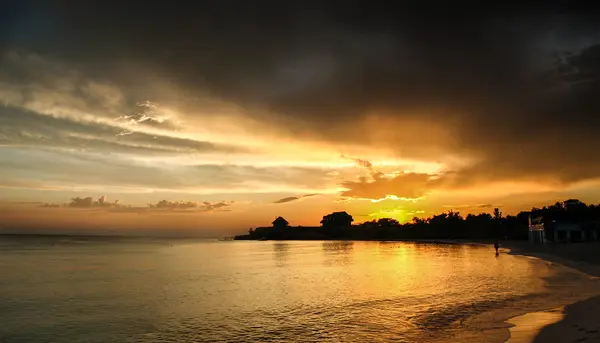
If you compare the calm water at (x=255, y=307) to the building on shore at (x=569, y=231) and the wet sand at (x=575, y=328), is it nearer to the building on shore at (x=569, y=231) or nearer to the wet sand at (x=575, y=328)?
the wet sand at (x=575, y=328)

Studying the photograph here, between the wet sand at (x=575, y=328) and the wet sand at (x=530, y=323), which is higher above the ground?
the wet sand at (x=575, y=328)

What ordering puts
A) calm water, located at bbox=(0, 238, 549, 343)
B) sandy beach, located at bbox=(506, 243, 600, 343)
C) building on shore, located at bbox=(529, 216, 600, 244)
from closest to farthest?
sandy beach, located at bbox=(506, 243, 600, 343) < calm water, located at bbox=(0, 238, 549, 343) < building on shore, located at bbox=(529, 216, 600, 244)

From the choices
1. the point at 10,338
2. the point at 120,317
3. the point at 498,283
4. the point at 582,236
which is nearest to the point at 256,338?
the point at 120,317

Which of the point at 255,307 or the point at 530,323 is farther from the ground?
the point at 530,323

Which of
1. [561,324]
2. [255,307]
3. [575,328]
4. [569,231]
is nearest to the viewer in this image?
[575,328]

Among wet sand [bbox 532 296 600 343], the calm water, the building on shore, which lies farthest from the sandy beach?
the building on shore

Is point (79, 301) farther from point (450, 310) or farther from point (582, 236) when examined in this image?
point (582, 236)

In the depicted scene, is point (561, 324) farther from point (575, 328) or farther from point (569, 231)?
point (569, 231)

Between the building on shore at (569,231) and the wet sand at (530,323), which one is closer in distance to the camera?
the wet sand at (530,323)

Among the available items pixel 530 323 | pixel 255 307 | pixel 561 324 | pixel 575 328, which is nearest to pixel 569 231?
pixel 530 323

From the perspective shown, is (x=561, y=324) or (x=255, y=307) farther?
(x=255, y=307)

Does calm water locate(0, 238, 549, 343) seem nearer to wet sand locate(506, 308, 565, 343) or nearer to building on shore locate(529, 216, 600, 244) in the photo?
wet sand locate(506, 308, 565, 343)

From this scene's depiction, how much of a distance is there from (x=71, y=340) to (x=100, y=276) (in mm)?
35522

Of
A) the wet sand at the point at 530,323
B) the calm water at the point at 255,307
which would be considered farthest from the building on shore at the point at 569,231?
the wet sand at the point at 530,323
